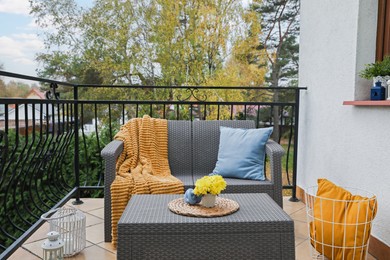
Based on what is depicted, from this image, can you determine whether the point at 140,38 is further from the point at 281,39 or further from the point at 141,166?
the point at 141,166

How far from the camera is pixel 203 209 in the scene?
1573mm

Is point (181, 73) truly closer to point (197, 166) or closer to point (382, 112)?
point (197, 166)

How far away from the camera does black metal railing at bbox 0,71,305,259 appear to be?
283cm

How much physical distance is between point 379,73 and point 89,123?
24.7 ft

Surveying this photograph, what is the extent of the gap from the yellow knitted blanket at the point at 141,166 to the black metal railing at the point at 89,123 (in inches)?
16.2

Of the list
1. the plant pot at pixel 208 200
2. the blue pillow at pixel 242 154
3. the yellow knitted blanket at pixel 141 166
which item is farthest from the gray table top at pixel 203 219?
the blue pillow at pixel 242 154

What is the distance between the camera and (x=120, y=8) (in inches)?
295

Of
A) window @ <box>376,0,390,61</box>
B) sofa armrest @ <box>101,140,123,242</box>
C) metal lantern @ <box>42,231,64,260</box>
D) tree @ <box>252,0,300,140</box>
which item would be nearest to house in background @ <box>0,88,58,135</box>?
sofa armrest @ <box>101,140,123,242</box>

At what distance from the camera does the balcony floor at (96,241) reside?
6.43 ft

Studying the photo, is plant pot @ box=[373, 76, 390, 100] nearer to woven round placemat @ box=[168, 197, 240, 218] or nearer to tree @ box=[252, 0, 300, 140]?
woven round placemat @ box=[168, 197, 240, 218]

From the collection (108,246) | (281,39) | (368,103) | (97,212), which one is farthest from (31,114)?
(281,39)

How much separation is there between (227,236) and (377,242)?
1057mm

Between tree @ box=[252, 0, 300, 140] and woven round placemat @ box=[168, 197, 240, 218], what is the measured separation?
21.7 ft

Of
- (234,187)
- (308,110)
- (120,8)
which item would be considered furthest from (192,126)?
(120,8)
